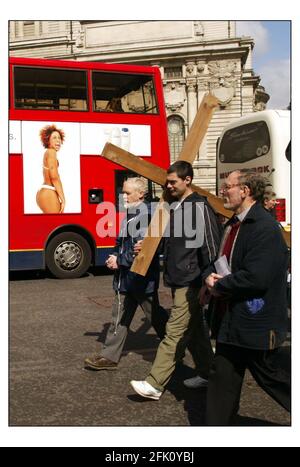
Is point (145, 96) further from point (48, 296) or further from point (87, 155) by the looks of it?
point (48, 296)

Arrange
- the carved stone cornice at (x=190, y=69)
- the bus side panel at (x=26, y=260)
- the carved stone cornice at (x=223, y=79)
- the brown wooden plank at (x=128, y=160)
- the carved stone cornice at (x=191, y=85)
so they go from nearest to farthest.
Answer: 1. the brown wooden plank at (x=128, y=160)
2. the bus side panel at (x=26, y=260)
3. the carved stone cornice at (x=223, y=79)
4. the carved stone cornice at (x=190, y=69)
5. the carved stone cornice at (x=191, y=85)

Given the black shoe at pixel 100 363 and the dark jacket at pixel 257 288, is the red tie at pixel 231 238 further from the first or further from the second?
the black shoe at pixel 100 363

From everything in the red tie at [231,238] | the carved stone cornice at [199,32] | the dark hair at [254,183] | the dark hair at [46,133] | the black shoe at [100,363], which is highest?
the carved stone cornice at [199,32]

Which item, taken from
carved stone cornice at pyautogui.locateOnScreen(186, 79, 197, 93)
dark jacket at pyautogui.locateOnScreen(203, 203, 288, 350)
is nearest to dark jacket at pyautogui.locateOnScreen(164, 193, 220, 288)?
dark jacket at pyautogui.locateOnScreen(203, 203, 288, 350)

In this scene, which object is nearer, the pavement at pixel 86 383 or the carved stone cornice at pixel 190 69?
the pavement at pixel 86 383

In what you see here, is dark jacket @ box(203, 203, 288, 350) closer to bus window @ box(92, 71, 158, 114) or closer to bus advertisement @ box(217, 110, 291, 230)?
bus advertisement @ box(217, 110, 291, 230)

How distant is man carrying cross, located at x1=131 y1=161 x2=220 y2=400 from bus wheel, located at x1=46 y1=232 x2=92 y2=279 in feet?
22.1

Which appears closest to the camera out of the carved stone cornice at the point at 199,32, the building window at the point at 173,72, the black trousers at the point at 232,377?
the black trousers at the point at 232,377

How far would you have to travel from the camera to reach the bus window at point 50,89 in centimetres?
971

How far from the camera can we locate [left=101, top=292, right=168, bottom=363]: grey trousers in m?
4.32

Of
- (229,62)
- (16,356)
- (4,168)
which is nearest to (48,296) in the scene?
(16,356)

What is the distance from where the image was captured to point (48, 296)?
26.5 ft

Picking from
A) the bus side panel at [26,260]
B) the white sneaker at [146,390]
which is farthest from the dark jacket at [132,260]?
the bus side panel at [26,260]

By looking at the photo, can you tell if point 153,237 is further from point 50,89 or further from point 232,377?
point 50,89
